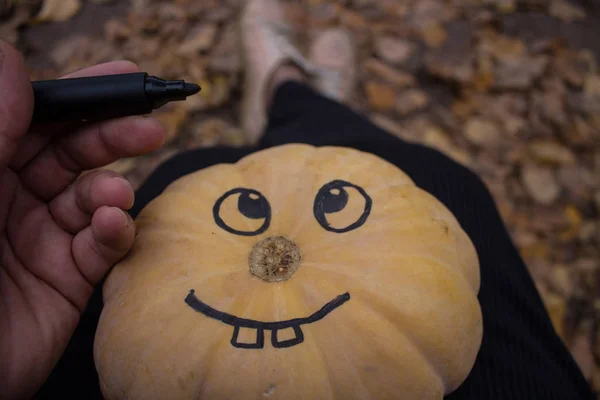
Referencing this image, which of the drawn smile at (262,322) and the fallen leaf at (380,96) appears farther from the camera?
the fallen leaf at (380,96)

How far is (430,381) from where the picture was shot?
93cm

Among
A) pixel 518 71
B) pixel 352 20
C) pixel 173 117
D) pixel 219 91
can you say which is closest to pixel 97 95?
pixel 173 117

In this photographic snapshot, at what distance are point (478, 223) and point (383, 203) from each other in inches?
23.3

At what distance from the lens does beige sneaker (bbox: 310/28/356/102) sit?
2.54m

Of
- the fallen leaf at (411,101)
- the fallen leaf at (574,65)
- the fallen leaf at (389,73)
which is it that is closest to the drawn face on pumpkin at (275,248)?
the fallen leaf at (411,101)

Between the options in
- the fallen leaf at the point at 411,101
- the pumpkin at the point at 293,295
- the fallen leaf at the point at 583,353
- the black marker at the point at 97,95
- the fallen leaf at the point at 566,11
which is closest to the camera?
the pumpkin at the point at 293,295

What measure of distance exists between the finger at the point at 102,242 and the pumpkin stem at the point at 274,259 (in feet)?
0.85

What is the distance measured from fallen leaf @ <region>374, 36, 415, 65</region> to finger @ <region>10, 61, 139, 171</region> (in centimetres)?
184

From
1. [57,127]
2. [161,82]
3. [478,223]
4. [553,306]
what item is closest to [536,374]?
[478,223]

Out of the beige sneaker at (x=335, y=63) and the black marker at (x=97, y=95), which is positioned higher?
the black marker at (x=97, y=95)

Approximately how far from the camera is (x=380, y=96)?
257 cm

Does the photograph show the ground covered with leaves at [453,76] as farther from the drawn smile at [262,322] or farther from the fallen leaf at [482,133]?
the drawn smile at [262,322]

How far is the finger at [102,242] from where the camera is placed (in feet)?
3.24

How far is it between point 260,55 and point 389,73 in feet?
2.24
